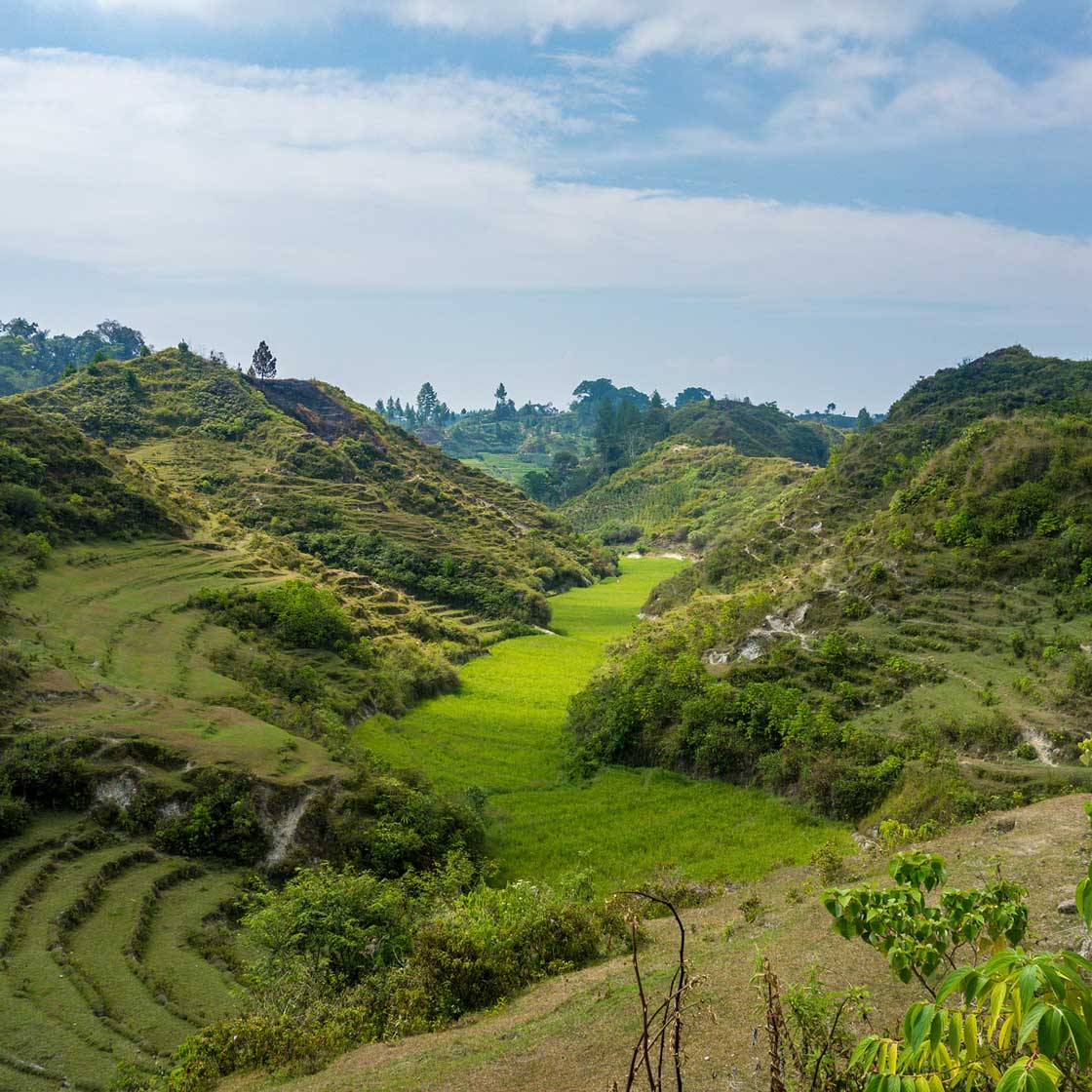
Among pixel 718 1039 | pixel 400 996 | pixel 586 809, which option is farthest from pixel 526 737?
pixel 718 1039

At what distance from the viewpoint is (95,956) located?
1617cm

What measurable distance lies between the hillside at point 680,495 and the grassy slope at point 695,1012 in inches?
3031

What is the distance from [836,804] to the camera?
24.1 m

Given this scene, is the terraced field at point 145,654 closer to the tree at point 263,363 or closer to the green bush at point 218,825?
the green bush at point 218,825

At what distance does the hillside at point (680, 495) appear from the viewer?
97.3m

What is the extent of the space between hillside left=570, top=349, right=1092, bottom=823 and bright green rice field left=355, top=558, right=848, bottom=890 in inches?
62.7

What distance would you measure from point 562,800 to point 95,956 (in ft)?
50.6

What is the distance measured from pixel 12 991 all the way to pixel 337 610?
26.8 m

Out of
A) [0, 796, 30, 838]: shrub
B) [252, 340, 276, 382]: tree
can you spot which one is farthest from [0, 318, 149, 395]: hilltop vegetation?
[0, 796, 30, 838]: shrub

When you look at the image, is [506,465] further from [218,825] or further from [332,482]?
[218,825]

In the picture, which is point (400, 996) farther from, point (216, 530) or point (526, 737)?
point (216, 530)

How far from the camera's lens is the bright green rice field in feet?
73.9

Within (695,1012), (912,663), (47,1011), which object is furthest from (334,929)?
(912,663)

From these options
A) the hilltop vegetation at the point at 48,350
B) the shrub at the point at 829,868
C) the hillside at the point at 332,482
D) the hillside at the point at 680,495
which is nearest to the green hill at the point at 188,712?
the hillside at the point at 332,482
